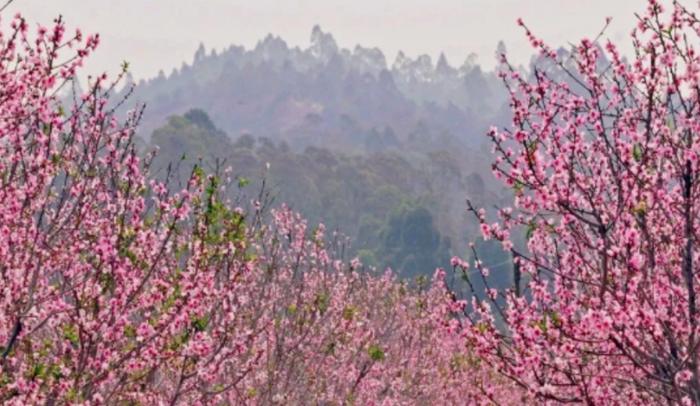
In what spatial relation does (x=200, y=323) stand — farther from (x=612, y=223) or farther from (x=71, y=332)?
(x=612, y=223)

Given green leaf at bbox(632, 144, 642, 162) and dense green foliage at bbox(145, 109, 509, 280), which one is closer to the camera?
green leaf at bbox(632, 144, 642, 162)

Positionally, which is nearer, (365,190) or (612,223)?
(612,223)

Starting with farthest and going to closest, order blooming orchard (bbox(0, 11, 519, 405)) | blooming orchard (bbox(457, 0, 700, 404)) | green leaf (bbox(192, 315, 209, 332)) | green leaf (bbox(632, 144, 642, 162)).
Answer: green leaf (bbox(192, 315, 209, 332)) → green leaf (bbox(632, 144, 642, 162)) → blooming orchard (bbox(0, 11, 519, 405)) → blooming orchard (bbox(457, 0, 700, 404))

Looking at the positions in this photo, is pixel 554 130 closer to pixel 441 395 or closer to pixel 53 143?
pixel 53 143

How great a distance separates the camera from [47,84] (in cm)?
708

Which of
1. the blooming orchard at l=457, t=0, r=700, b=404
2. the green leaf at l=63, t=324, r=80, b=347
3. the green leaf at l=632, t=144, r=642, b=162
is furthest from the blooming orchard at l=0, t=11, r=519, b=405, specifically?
the green leaf at l=632, t=144, r=642, b=162

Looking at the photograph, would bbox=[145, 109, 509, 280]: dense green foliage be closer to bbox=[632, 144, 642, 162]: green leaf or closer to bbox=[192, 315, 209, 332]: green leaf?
bbox=[192, 315, 209, 332]: green leaf

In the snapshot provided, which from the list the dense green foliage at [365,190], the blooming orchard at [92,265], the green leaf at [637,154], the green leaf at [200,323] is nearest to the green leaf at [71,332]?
the blooming orchard at [92,265]

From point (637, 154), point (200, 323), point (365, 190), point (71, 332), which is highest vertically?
point (365, 190)

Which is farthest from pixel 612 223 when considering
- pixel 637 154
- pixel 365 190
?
pixel 365 190

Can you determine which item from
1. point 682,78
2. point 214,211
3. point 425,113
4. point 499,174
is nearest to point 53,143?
point 214,211

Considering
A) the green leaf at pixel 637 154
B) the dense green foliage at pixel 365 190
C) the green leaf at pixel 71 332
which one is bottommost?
the green leaf at pixel 71 332

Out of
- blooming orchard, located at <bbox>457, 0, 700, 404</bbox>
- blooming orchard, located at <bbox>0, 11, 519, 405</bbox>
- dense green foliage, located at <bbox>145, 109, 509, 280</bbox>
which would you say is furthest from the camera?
dense green foliage, located at <bbox>145, 109, 509, 280</bbox>

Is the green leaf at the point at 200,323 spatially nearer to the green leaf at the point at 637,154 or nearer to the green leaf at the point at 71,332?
the green leaf at the point at 71,332
